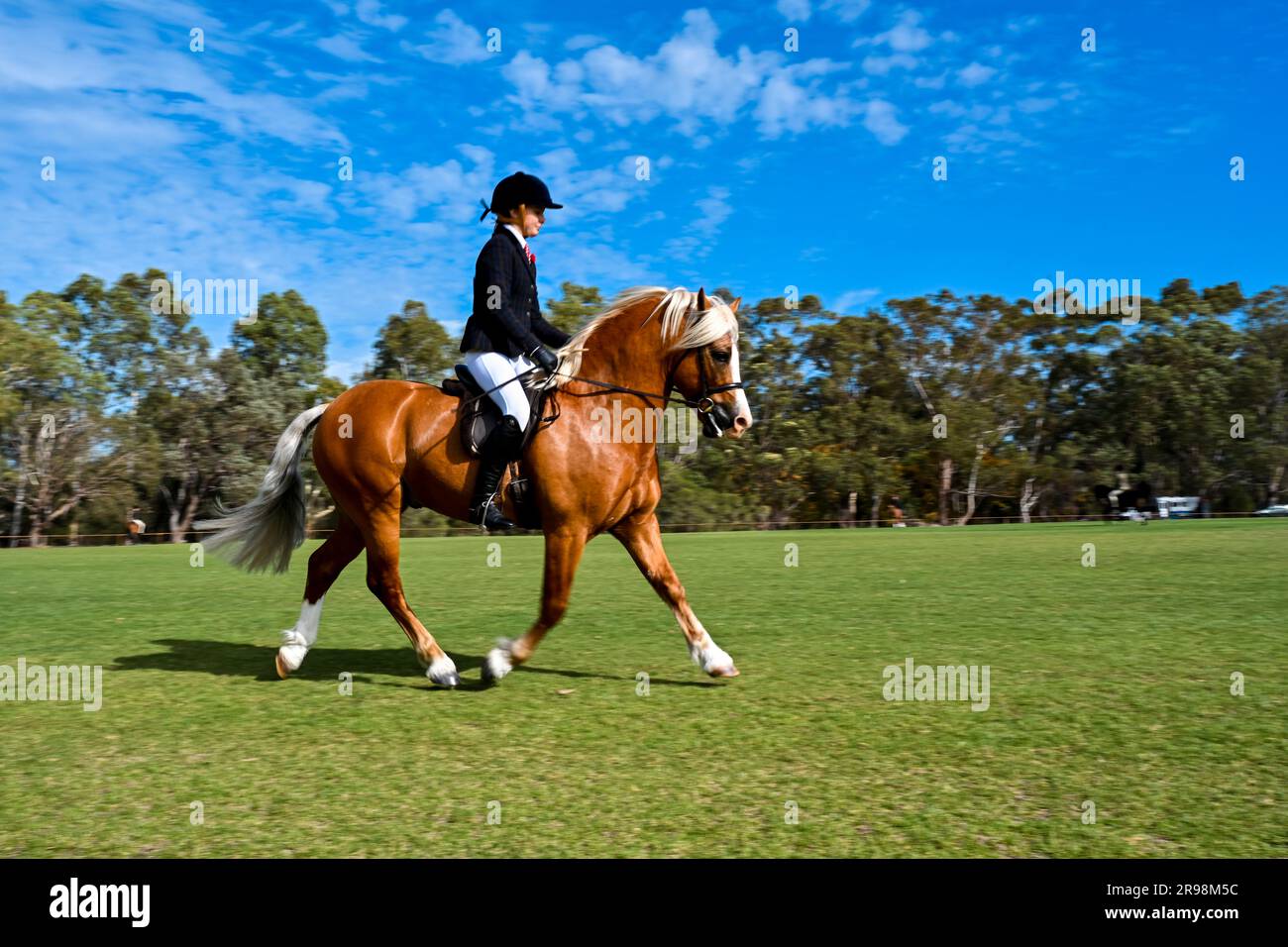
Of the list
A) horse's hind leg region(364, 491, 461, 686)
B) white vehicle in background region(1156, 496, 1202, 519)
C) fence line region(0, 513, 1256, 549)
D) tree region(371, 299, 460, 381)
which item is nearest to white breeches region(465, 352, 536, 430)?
horse's hind leg region(364, 491, 461, 686)

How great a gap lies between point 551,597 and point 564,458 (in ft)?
3.01

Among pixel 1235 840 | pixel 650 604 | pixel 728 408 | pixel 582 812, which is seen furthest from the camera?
pixel 650 604

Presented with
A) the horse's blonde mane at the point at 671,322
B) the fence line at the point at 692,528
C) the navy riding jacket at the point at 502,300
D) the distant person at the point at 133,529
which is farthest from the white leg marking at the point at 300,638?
the distant person at the point at 133,529

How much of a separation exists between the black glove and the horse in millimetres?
67

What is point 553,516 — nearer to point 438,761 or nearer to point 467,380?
point 467,380

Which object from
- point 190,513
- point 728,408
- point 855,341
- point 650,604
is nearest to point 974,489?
point 855,341

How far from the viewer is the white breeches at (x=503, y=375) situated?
6051 millimetres

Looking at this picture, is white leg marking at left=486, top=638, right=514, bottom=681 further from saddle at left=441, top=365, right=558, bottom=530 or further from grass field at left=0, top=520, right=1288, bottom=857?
saddle at left=441, top=365, right=558, bottom=530

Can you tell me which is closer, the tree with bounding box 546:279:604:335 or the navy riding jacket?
the navy riding jacket

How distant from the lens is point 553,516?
6031 millimetres

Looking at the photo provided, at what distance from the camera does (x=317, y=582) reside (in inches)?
270

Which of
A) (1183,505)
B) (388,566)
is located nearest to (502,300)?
(388,566)

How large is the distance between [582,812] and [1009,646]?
5.00 m

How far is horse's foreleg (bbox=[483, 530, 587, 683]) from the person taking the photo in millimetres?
6027
